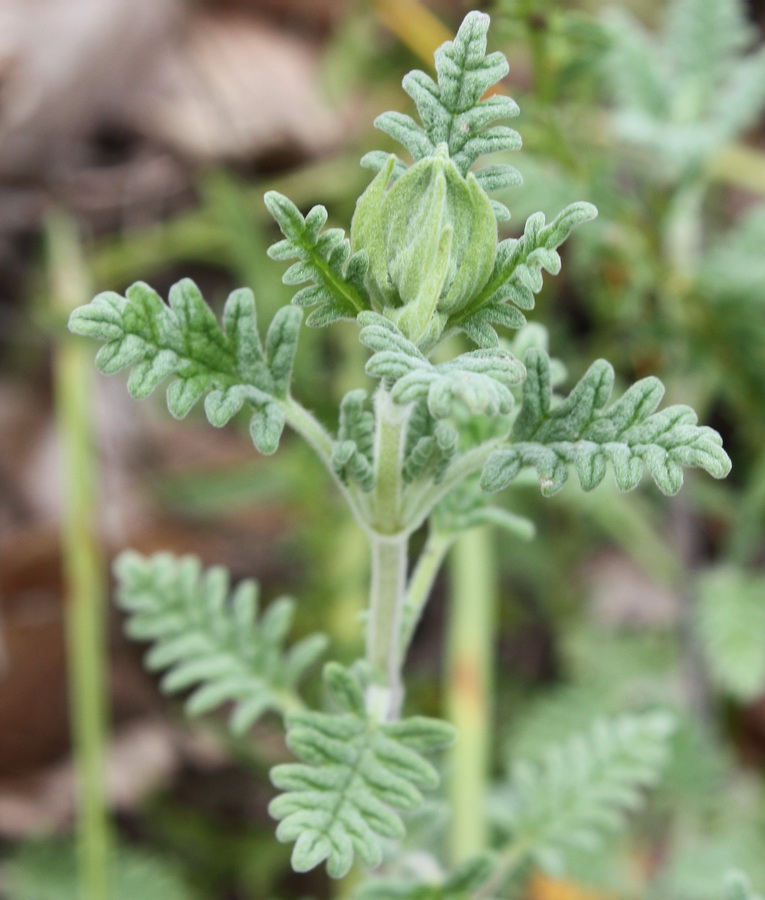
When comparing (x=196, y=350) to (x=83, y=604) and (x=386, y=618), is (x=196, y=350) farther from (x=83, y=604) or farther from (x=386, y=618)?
(x=83, y=604)

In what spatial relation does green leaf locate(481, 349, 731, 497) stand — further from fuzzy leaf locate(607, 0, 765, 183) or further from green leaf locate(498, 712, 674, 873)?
fuzzy leaf locate(607, 0, 765, 183)

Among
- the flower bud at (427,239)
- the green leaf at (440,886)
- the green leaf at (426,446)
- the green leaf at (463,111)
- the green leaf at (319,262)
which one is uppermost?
the green leaf at (463,111)

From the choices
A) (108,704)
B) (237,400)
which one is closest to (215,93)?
(108,704)

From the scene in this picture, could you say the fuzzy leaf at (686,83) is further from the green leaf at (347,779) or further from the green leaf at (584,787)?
the green leaf at (347,779)

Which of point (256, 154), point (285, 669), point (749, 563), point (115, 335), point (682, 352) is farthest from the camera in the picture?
point (256, 154)

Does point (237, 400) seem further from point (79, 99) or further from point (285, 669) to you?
point (79, 99)

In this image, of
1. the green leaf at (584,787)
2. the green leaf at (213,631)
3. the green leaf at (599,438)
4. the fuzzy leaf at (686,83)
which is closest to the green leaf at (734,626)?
the green leaf at (584,787)

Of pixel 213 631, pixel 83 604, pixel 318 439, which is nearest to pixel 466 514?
pixel 318 439
